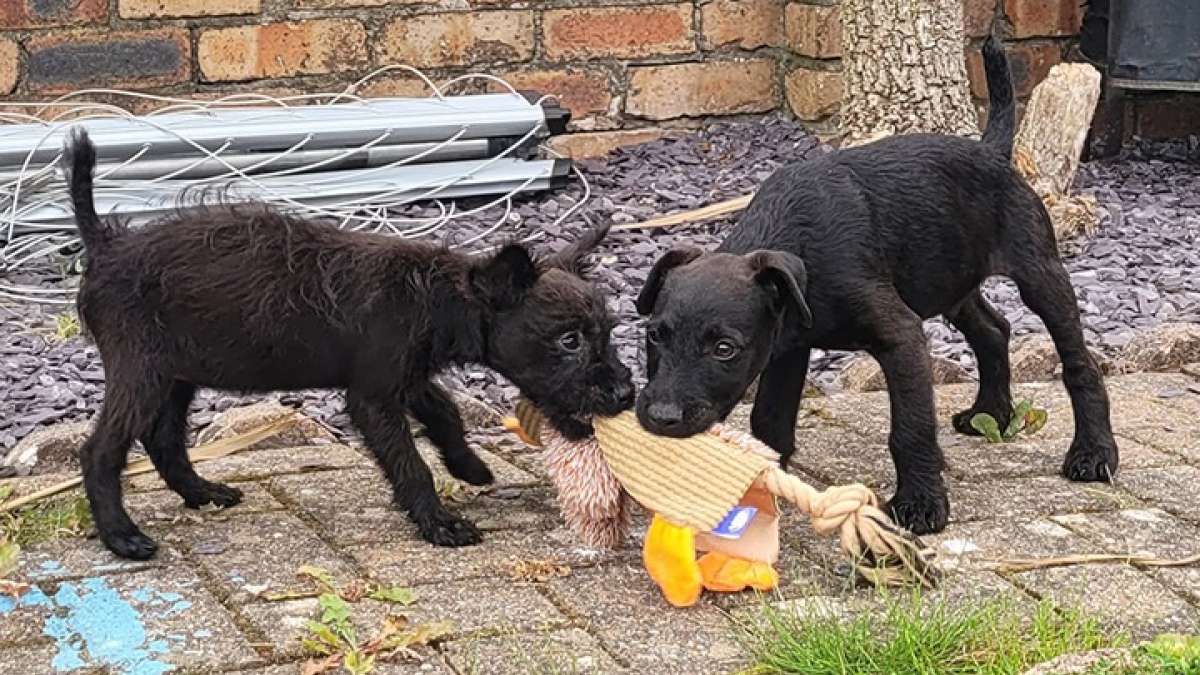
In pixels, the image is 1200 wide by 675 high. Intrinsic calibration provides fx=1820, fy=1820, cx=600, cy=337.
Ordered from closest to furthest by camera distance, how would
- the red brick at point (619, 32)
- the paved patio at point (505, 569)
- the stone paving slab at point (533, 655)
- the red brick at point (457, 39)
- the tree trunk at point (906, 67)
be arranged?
1. the stone paving slab at point (533, 655)
2. the paved patio at point (505, 569)
3. the tree trunk at point (906, 67)
4. the red brick at point (457, 39)
5. the red brick at point (619, 32)

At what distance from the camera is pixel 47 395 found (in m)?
5.34

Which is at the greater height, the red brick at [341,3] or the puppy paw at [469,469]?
the red brick at [341,3]

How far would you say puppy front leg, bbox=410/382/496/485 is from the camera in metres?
4.48

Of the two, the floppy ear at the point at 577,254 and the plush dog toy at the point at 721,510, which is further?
the floppy ear at the point at 577,254

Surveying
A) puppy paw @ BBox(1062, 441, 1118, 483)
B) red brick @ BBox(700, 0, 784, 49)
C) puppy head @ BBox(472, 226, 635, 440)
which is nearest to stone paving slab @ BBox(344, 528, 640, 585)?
puppy head @ BBox(472, 226, 635, 440)

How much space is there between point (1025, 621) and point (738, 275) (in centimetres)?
99

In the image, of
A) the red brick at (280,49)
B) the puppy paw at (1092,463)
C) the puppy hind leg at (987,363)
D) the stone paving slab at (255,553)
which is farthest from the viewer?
the red brick at (280,49)

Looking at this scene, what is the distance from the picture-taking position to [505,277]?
414 centimetres

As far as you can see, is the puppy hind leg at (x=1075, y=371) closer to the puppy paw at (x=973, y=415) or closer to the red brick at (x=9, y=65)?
the puppy paw at (x=973, y=415)

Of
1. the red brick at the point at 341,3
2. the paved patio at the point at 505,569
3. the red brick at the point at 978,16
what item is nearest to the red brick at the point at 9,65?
the red brick at the point at 341,3

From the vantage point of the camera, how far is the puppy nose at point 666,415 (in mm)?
3916

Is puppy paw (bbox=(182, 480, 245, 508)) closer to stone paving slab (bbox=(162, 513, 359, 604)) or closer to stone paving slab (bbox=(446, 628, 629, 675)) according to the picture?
stone paving slab (bbox=(162, 513, 359, 604))

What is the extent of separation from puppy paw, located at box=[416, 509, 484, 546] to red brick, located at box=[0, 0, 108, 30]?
13.0ft

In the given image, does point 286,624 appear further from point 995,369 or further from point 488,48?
point 488,48
